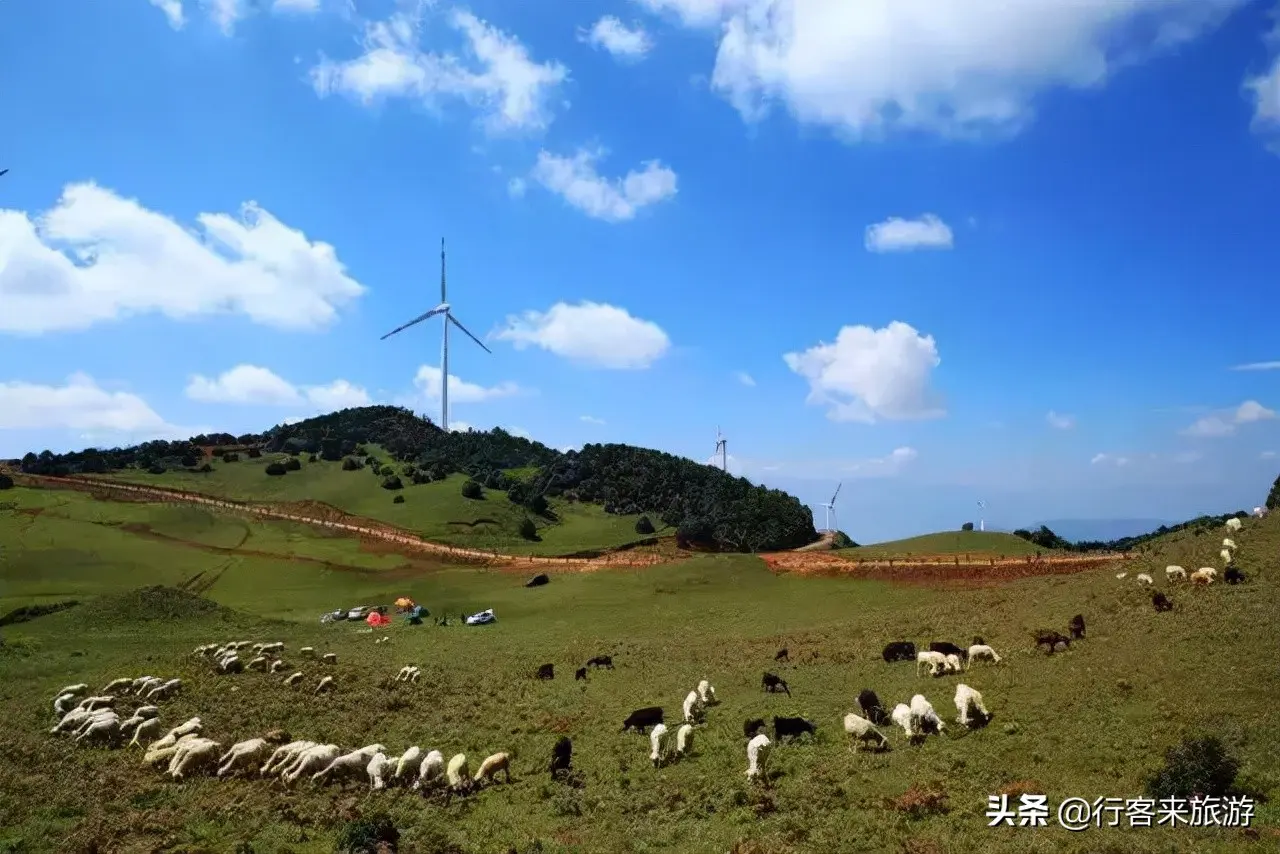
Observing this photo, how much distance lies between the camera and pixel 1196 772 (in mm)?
15148

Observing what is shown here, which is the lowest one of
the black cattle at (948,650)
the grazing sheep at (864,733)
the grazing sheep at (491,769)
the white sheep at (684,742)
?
the grazing sheep at (491,769)

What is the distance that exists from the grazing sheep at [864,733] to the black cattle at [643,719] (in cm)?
611

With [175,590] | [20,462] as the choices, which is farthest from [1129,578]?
[20,462]

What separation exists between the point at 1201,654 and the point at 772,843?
16411 millimetres

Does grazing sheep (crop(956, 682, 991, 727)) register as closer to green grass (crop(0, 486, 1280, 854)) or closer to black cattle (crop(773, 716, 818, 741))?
green grass (crop(0, 486, 1280, 854))

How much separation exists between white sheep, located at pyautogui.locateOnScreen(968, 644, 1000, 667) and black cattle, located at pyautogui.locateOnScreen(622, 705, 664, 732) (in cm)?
1130

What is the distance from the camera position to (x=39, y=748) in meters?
20.6

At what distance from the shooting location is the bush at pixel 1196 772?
15.0m

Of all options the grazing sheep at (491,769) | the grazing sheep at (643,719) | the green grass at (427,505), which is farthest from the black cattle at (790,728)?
the green grass at (427,505)

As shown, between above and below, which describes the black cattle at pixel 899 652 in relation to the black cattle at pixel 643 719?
above

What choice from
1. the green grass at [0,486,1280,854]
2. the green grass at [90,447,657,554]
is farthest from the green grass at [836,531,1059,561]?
the green grass at [90,447,657,554]

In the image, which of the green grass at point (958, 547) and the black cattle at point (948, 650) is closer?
the black cattle at point (948, 650)

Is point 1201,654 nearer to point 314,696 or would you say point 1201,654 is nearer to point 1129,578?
point 1129,578

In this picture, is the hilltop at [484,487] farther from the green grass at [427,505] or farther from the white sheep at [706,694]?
the white sheep at [706,694]
